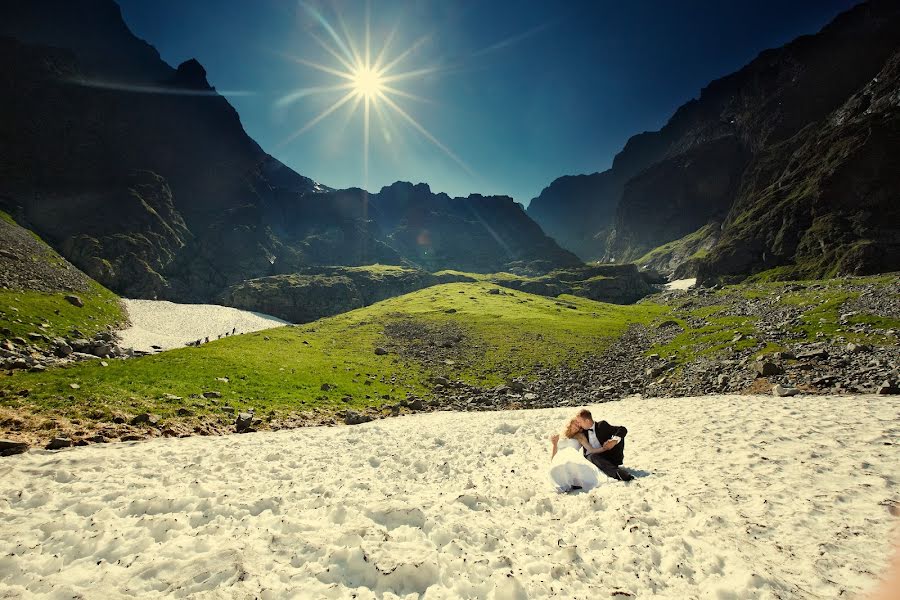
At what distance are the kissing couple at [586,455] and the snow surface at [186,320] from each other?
95806mm

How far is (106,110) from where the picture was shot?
193125 mm

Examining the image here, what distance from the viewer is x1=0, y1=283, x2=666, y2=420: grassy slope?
19594mm

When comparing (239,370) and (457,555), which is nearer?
(457,555)

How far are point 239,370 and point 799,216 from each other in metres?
210

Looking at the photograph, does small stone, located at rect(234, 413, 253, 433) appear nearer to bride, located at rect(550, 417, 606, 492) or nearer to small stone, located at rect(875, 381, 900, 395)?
bride, located at rect(550, 417, 606, 492)

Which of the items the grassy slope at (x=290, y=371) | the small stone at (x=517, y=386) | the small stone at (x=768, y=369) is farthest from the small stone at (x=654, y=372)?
the small stone at (x=517, y=386)

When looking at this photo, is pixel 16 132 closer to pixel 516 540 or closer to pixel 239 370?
pixel 239 370

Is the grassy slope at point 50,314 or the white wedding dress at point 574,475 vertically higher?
the grassy slope at point 50,314

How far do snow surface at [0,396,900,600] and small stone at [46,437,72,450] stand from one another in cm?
152

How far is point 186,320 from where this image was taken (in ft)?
426

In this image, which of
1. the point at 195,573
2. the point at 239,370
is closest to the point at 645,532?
the point at 195,573

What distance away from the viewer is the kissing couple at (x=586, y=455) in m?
11.2

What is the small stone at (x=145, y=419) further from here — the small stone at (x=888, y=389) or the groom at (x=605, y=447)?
the small stone at (x=888, y=389)

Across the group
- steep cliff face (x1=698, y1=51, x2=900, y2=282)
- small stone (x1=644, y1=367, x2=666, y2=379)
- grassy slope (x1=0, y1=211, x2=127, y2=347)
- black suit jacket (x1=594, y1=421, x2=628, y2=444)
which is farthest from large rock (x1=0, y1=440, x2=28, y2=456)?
steep cliff face (x1=698, y1=51, x2=900, y2=282)
